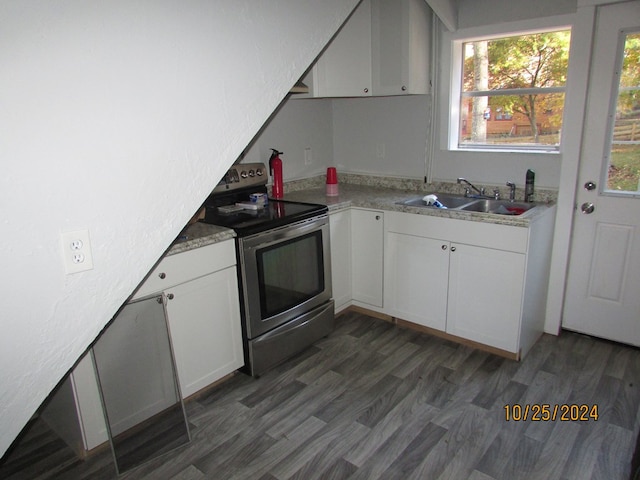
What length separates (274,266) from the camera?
8.79ft

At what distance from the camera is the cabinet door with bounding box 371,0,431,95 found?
303cm

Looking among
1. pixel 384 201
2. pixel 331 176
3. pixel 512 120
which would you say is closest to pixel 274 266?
pixel 384 201

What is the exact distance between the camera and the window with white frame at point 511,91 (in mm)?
2914

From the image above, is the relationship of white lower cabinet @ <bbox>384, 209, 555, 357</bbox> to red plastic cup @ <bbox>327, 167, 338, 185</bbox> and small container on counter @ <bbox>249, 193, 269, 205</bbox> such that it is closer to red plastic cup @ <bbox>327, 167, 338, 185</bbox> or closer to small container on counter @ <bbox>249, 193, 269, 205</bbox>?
red plastic cup @ <bbox>327, 167, 338, 185</bbox>

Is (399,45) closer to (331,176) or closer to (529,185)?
(331,176)

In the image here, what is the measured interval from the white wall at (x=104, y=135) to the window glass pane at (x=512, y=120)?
2.23m

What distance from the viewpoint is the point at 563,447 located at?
2.10 m

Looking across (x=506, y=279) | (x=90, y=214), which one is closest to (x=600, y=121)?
(x=506, y=279)

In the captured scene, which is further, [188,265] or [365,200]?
[365,200]

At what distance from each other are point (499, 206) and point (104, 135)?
2.61 meters

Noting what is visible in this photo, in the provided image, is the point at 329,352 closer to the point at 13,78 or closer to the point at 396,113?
the point at 396,113

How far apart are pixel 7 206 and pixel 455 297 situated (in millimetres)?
2500

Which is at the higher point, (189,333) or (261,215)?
(261,215)

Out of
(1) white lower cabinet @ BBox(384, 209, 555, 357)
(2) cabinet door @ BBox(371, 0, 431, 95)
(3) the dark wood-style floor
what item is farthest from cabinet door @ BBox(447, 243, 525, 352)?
(2) cabinet door @ BBox(371, 0, 431, 95)
